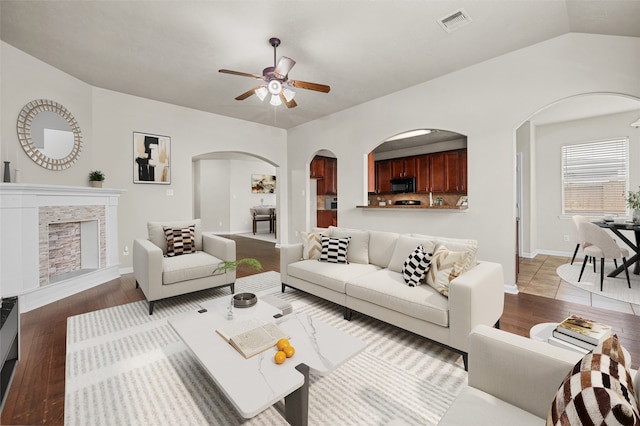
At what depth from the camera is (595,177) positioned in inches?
209

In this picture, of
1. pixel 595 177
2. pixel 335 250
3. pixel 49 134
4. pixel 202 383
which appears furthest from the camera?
pixel 595 177

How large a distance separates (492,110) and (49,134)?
5.80m

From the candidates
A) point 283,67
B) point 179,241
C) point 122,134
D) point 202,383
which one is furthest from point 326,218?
point 202,383

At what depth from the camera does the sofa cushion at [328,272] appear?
9.16ft

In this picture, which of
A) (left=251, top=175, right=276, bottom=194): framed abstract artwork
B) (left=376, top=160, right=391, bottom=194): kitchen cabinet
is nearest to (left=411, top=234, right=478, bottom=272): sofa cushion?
(left=376, top=160, right=391, bottom=194): kitchen cabinet

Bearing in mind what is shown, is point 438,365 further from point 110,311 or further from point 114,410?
point 110,311

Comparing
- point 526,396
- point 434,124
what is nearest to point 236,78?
point 434,124

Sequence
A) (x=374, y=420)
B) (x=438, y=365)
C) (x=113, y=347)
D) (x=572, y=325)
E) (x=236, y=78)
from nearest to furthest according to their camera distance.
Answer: (x=374, y=420)
(x=572, y=325)
(x=438, y=365)
(x=113, y=347)
(x=236, y=78)

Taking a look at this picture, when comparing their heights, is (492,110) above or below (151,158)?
above

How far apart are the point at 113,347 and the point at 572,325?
325cm

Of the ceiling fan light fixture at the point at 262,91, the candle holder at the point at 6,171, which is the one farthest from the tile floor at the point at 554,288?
the candle holder at the point at 6,171

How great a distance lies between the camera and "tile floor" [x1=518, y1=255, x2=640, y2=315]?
9.97 ft

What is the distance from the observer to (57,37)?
3.03 metres

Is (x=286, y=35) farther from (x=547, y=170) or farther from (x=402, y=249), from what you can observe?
(x=547, y=170)
